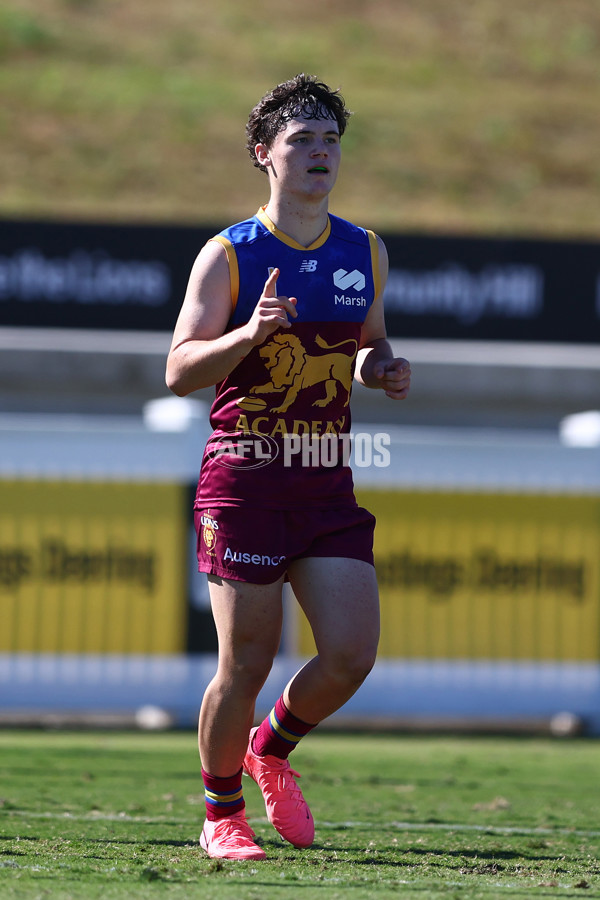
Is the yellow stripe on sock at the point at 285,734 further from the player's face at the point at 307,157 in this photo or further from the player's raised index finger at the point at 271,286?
the player's face at the point at 307,157

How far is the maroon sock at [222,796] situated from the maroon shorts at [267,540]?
64 cm

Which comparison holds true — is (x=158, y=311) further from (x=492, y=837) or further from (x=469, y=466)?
(x=492, y=837)

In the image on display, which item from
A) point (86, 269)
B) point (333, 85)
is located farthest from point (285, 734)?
point (333, 85)

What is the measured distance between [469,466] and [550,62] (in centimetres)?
2962

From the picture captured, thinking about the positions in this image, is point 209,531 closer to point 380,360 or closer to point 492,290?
point 380,360

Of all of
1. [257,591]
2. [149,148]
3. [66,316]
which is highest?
[149,148]

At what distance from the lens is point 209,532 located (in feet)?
13.7

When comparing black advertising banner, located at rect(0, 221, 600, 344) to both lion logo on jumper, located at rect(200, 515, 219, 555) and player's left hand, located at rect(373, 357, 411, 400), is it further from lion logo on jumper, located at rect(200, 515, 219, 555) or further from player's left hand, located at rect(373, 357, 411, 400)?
lion logo on jumper, located at rect(200, 515, 219, 555)

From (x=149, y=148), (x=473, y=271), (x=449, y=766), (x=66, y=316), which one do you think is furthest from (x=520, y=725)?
(x=149, y=148)

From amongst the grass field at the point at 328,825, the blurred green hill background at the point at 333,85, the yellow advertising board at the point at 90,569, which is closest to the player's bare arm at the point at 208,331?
the grass field at the point at 328,825

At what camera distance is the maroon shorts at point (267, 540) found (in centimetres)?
408

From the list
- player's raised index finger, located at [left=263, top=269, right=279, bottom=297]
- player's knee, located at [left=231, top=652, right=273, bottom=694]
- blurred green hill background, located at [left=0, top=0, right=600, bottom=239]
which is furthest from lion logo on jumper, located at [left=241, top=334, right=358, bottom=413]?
blurred green hill background, located at [left=0, top=0, right=600, bottom=239]

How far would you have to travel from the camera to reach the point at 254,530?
4082mm

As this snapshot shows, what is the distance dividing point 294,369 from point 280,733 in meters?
1.15
